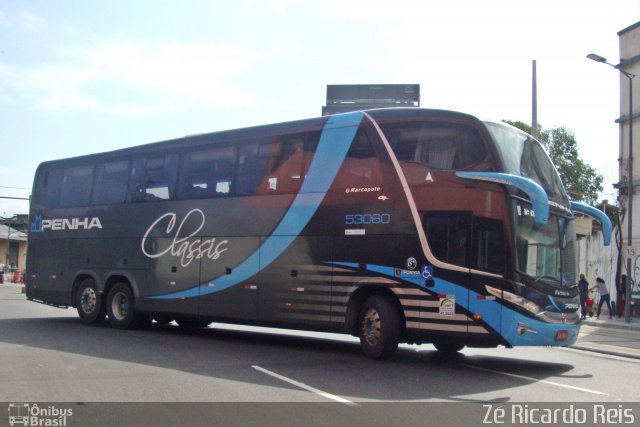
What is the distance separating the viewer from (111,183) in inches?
654

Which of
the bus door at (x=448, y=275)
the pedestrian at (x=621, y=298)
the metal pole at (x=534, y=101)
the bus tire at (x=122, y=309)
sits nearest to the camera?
the bus door at (x=448, y=275)

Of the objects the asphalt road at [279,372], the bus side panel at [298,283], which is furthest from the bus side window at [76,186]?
the bus side panel at [298,283]

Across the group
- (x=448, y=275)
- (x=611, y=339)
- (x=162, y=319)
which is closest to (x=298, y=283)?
(x=448, y=275)

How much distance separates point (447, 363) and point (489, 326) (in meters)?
1.57

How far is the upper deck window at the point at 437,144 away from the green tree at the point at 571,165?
171ft

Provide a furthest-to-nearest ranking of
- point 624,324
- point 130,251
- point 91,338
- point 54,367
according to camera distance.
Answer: point 624,324 < point 130,251 < point 91,338 < point 54,367

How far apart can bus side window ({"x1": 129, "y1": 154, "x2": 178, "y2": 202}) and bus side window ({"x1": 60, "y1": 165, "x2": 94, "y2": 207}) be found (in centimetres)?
178

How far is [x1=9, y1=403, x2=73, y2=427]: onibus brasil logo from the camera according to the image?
6.72m

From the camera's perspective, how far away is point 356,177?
38.3 feet

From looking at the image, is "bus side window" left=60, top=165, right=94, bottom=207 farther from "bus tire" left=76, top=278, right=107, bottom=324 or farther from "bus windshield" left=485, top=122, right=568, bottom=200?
"bus windshield" left=485, top=122, right=568, bottom=200

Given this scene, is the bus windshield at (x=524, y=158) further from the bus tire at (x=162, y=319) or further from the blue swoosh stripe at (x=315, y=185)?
the bus tire at (x=162, y=319)

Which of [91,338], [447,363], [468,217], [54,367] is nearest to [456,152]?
[468,217]

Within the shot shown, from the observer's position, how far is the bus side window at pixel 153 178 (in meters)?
15.1

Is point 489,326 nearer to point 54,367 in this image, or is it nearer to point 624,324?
point 54,367
